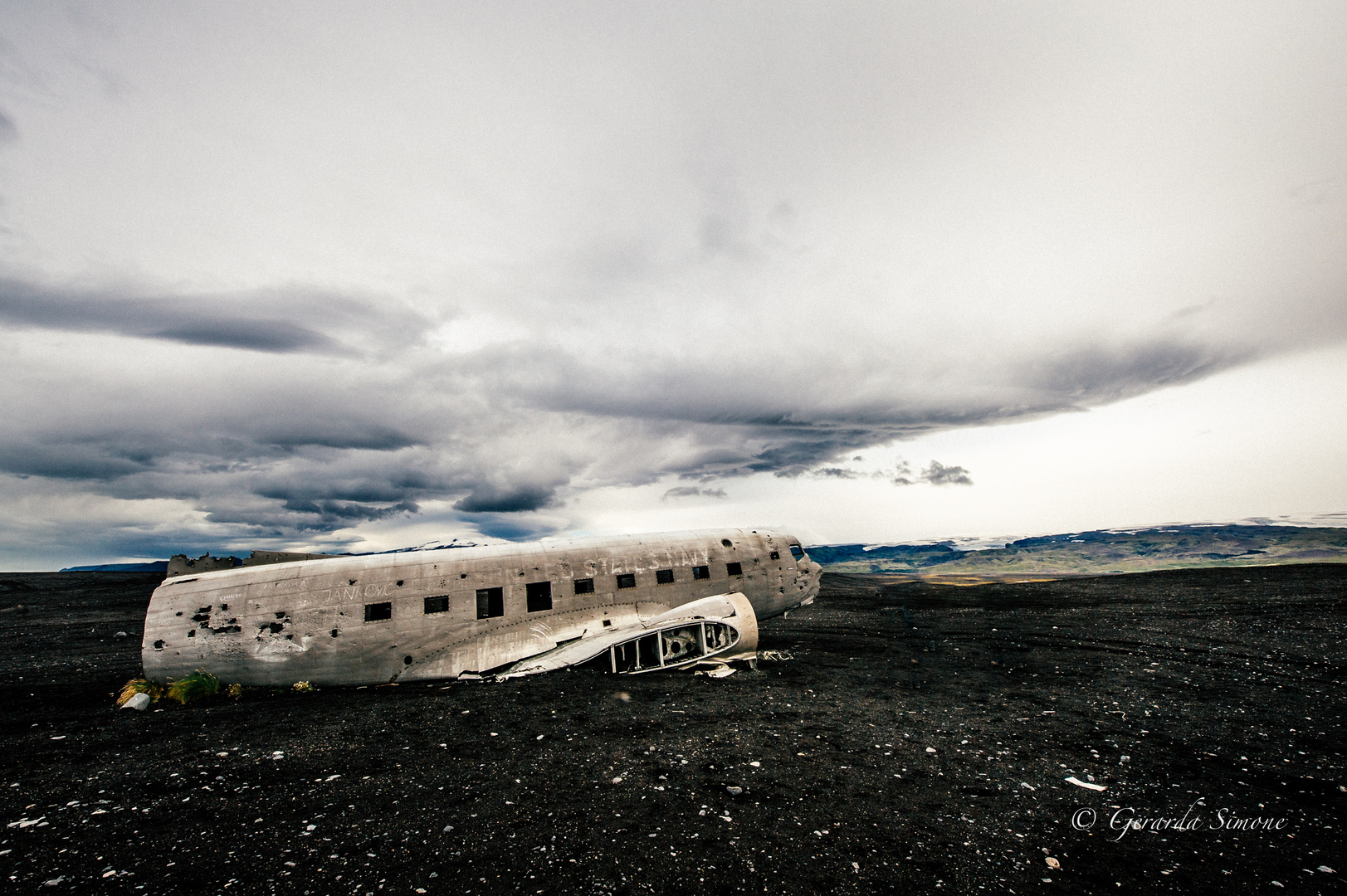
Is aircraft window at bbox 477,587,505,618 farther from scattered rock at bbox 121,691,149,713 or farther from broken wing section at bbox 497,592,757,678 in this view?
scattered rock at bbox 121,691,149,713

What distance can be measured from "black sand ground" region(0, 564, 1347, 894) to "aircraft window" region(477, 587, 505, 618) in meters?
2.29

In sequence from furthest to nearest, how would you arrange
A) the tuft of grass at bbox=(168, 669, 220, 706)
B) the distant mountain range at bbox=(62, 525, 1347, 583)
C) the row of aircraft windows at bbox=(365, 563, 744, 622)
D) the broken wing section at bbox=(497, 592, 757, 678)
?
the distant mountain range at bbox=(62, 525, 1347, 583)
the broken wing section at bbox=(497, 592, 757, 678)
the row of aircraft windows at bbox=(365, 563, 744, 622)
the tuft of grass at bbox=(168, 669, 220, 706)

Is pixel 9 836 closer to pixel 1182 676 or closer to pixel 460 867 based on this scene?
pixel 460 867

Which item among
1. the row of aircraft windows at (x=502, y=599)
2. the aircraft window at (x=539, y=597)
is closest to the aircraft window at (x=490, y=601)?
the row of aircraft windows at (x=502, y=599)

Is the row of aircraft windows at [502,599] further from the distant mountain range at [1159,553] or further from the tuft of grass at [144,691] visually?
the distant mountain range at [1159,553]

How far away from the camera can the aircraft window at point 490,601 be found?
15719 millimetres

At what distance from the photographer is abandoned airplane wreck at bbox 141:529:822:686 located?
567 inches

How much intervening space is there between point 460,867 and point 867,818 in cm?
604

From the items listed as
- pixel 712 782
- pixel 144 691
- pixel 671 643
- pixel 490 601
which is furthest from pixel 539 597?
pixel 144 691

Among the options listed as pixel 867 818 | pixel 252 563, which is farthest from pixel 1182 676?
pixel 252 563

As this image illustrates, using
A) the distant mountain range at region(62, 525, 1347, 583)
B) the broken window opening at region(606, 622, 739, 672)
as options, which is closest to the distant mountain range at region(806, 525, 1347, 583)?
the distant mountain range at region(62, 525, 1347, 583)

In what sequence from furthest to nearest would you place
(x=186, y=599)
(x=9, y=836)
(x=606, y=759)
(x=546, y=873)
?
(x=186, y=599)
(x=606, y=759)
(x=9, y=836)
(x=546, y=873)

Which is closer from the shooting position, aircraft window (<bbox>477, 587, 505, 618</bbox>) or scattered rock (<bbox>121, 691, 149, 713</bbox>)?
scattered rock (<bbox>121, 691, 149, 713</bbox>)

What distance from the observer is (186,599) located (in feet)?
47.5
